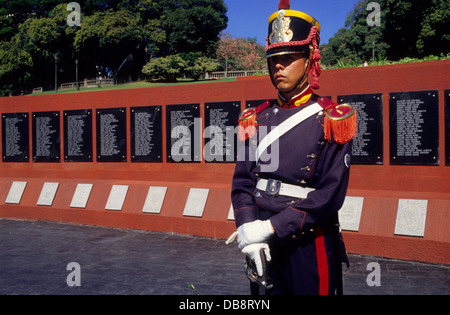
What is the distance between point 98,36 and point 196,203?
101ft

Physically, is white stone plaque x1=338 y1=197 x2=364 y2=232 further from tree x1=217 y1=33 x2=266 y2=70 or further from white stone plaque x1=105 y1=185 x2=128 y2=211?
tree x1=217 y1=33 x2=266 y2=70

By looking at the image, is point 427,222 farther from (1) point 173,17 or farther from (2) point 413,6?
(1) point 173,17

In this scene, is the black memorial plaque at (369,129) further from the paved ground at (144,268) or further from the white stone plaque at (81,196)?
the white stone plaque at (81,196)

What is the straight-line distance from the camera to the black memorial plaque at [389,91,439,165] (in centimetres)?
577

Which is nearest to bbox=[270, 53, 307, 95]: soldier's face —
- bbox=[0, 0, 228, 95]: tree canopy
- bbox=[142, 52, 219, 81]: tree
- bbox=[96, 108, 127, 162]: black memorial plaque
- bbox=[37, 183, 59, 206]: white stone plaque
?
bbox=[96, 108, 127, 162]: black memorial plaque

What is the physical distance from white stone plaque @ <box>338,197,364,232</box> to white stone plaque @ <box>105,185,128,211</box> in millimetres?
3985

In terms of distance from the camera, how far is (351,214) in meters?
5.96

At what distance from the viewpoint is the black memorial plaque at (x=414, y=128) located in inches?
227

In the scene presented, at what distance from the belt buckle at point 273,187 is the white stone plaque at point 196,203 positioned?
4742 millimetres

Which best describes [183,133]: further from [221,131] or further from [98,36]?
[98,36]

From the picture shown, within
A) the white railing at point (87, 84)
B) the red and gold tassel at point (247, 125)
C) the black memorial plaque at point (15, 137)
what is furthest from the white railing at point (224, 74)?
the red and gold tassel at point (247, 125)

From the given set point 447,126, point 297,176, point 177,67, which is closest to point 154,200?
point 447,126

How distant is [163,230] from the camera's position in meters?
7.27

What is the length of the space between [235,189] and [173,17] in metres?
37.1
